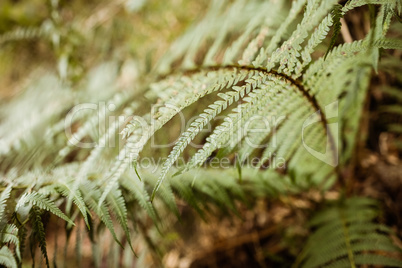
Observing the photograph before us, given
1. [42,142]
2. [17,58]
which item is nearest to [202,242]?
[42,142]

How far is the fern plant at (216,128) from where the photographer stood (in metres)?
0.62

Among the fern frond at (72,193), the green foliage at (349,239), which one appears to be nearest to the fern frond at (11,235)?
→ the fern frond at (72,193)

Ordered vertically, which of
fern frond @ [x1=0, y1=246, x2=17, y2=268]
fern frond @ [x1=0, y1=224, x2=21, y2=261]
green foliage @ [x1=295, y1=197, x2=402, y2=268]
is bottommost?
green foliage @ [x1=295, y1=197, x2=402, y2=268]

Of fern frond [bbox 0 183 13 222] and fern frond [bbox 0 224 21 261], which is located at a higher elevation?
fern frond [bbox 0 183 13 222]

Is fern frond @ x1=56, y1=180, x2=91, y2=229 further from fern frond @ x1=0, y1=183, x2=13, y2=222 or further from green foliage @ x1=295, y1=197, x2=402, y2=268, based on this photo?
green foliage @ x1=295, y1=197, x2=402, y2=268

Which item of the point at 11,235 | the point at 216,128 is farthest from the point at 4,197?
the point at 216,128

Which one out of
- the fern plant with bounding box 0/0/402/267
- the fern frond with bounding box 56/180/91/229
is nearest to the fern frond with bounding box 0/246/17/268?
the fern plant with bounding box 0/0/402/267

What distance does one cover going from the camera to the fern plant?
2.02 feet

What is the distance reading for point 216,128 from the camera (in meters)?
0.62

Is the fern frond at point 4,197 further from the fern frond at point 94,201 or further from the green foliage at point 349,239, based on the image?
the green foliage at point 349,239

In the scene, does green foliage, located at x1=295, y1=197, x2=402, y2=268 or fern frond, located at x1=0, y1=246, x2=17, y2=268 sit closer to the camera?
fern frond, located at x1=0, y1=246, x2=17, y2=268

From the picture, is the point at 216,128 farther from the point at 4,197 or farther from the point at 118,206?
the point at 4,197

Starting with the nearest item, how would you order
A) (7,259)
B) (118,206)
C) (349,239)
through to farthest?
(7,259), (118,206), (349,239)

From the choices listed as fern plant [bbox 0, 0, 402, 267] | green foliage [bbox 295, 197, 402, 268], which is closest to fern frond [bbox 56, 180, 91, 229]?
fern plant [bbox 0, 0, 402, 267]
